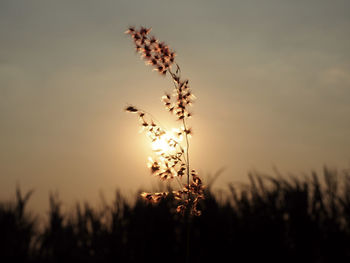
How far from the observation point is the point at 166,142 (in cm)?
694

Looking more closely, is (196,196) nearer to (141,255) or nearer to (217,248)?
(217,248)

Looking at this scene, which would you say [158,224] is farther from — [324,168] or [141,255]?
[324,168]

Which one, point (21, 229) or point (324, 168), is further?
point (21, 229)

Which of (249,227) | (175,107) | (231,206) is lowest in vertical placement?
(249,227)

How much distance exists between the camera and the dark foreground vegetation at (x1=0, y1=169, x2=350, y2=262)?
6672 mm

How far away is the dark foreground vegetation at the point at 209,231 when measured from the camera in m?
6.67

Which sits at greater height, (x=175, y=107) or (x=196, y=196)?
(x=175, y=107)

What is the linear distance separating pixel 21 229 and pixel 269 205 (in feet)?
14.5

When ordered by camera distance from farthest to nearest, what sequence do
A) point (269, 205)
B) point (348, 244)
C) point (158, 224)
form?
point (158, 224) → point (269, 205) → point (348, 244)

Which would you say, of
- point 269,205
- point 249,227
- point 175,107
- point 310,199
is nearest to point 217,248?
point 249,227

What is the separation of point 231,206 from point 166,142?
87.3 inches

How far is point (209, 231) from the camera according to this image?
8062mm

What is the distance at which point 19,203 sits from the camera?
8.31 metres

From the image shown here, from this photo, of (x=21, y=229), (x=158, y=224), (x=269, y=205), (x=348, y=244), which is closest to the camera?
(x=348, y=244)
